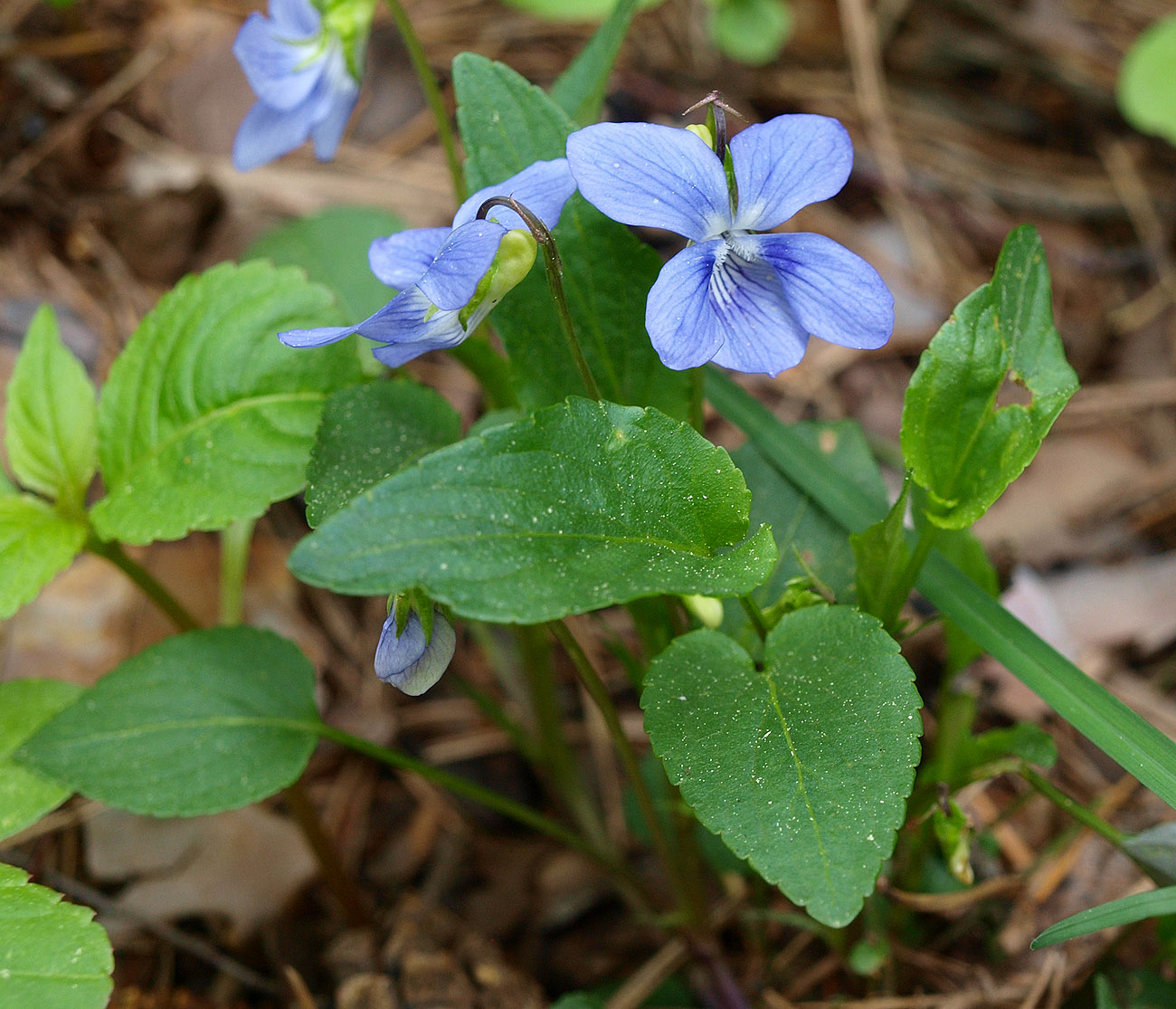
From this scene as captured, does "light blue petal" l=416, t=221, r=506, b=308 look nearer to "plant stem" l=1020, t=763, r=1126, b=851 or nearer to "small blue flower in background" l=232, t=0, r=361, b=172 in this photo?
"small blue flower in background" l=232, t=0, r=361, b=172

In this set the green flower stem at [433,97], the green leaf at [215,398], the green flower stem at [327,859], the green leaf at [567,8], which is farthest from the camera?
the green leaf at [567,8]

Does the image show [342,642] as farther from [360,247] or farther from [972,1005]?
[972,1005]

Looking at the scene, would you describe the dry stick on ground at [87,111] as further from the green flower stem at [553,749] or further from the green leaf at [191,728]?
the green flower stem at [553,749]

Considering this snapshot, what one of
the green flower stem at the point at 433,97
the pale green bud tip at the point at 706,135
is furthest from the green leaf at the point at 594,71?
the pale green bud tip at the point at 706,135

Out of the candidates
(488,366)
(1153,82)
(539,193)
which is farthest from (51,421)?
(1153,82)

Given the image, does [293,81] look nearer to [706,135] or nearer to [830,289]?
[706,135]

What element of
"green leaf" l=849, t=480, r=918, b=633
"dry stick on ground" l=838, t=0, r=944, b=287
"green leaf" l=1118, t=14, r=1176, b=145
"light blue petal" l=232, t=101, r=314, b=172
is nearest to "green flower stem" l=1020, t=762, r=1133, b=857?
"green leaf" l=849, t=480, r=918, b=633
